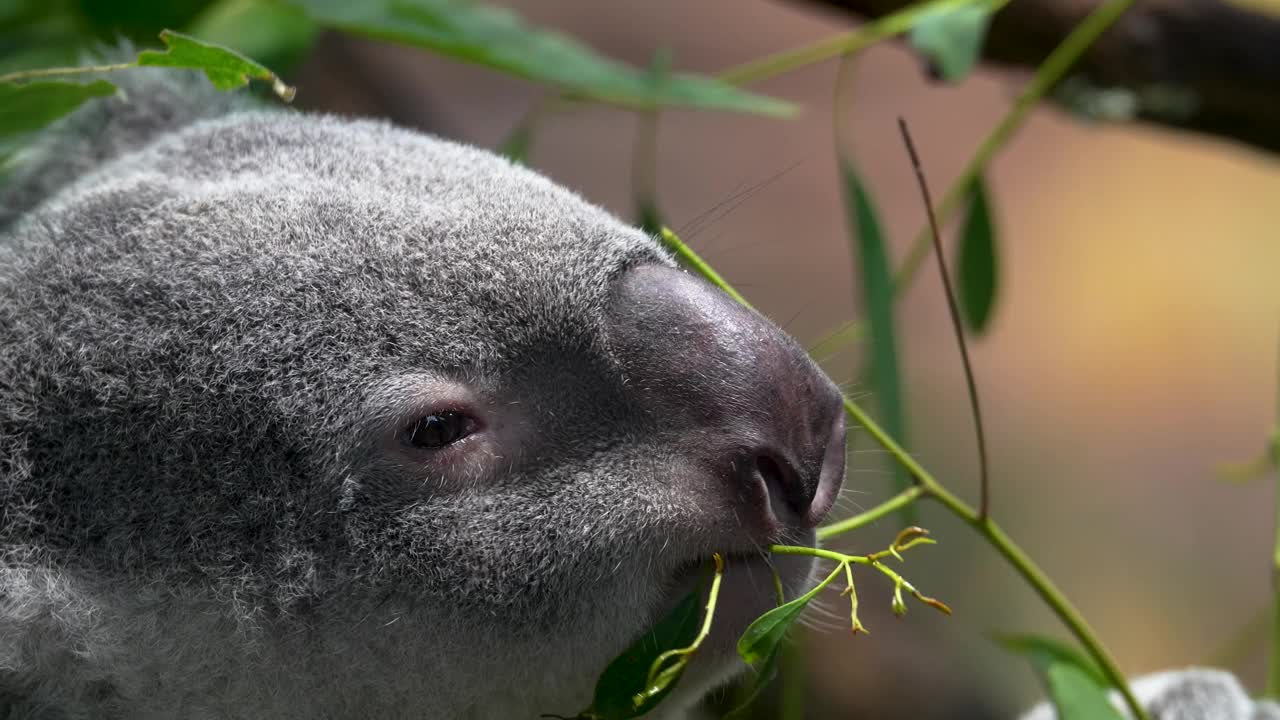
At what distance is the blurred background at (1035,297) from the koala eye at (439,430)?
312 cm

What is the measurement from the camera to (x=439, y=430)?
1.37 m

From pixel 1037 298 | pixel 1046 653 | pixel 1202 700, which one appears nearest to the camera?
pixel 1046 653

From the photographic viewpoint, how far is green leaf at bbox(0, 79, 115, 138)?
1.56 meters

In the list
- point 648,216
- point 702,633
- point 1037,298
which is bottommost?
point 1037,298

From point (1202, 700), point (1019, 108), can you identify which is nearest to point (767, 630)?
point (1202, 700)

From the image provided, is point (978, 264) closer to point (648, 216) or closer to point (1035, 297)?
point (648, 216)

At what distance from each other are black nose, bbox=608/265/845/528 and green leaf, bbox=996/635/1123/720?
55cm

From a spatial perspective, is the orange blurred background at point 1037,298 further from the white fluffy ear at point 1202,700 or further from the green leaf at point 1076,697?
the green leaf at point 1076,697

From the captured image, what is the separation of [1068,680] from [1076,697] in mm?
A: 37

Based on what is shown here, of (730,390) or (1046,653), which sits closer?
(730,390)

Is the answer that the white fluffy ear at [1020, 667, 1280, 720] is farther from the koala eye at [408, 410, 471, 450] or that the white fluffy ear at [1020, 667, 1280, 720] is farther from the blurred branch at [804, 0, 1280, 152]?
the blurred branch at [804, 0, 1280, 152]

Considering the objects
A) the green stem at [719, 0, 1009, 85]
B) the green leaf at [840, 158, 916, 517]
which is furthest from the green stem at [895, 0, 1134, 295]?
the green stem at [719, 0, 1009, 85]

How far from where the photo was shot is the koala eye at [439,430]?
136cm

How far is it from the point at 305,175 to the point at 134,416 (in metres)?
0.39
